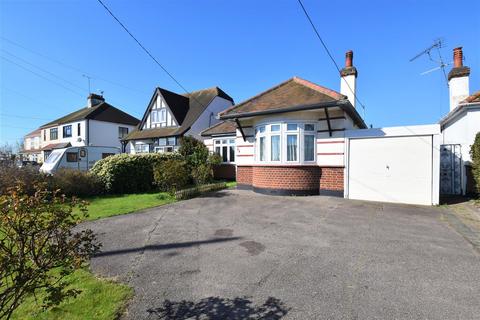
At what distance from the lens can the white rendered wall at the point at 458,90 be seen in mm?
13531

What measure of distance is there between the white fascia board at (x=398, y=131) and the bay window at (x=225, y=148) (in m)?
8.84

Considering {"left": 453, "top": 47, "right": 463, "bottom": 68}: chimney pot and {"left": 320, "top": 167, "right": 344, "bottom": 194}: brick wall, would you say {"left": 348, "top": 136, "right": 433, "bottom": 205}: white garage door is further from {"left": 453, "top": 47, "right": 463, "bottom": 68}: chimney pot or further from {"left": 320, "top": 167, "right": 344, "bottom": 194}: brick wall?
{"left": 453, "top": 47, "right": 463, "bottom": 68}: chimney pot

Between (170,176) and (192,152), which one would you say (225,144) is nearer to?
(192,152)

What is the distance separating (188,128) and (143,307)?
19750 millimetres

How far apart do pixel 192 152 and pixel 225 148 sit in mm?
4204

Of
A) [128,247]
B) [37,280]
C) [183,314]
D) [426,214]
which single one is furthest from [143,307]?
[426,214]

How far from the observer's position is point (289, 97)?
444 inches

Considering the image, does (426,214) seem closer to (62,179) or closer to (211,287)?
(211,287)

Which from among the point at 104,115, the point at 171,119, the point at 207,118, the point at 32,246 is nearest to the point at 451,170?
the point at 32,246

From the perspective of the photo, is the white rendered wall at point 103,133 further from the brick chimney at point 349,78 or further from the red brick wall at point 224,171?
the brick chimney at point 349,78

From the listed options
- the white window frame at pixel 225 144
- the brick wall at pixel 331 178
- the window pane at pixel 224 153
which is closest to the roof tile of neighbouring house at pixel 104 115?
the white window frame at pixel 225 144

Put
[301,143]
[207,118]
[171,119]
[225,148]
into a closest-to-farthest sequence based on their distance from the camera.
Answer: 1. [301,143]
2. [225,148]
3. [171,119]
4. [207,118]

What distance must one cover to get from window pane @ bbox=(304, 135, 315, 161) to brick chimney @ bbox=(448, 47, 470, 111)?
875cm

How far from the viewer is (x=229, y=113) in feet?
38.5
